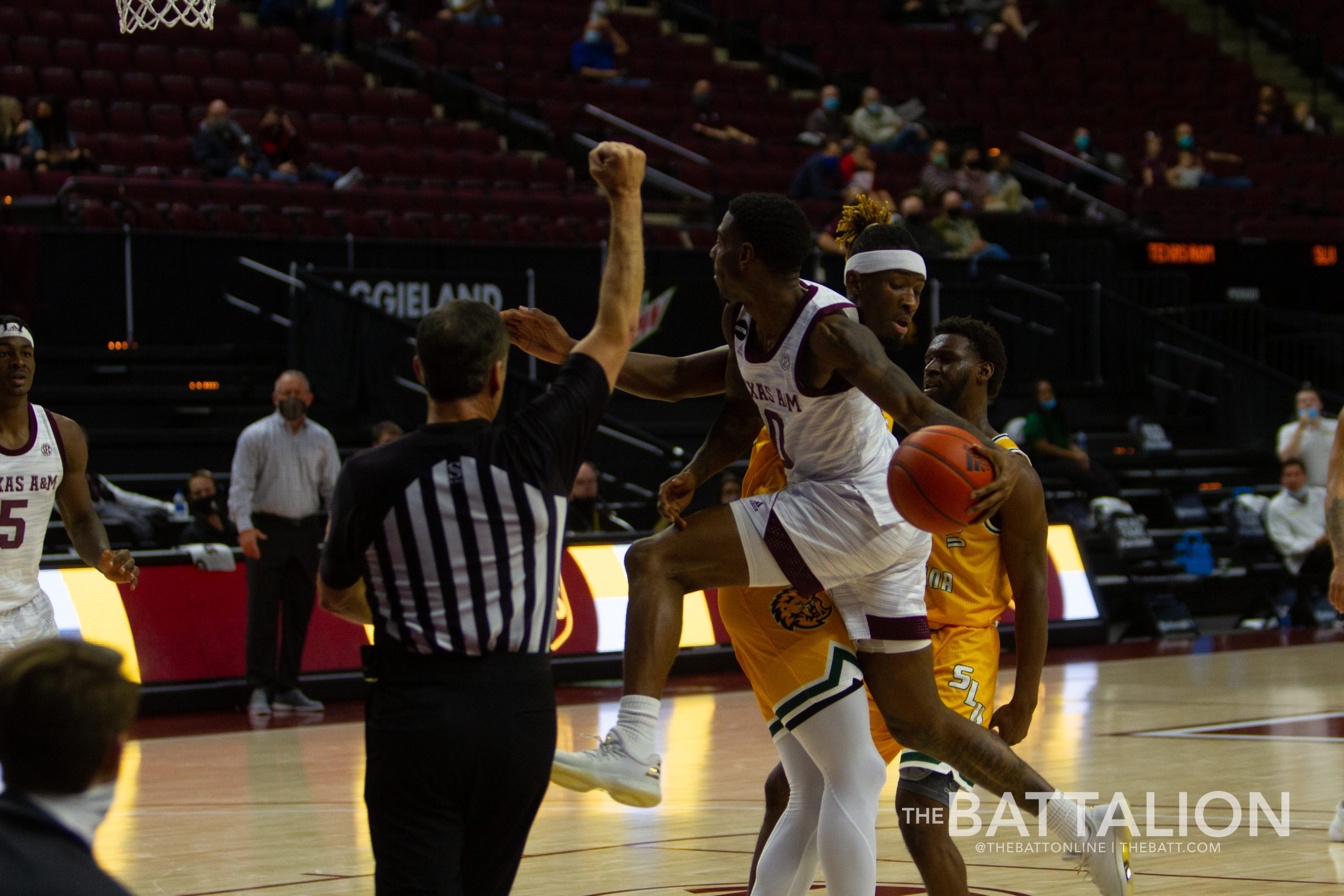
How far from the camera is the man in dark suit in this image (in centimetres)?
205

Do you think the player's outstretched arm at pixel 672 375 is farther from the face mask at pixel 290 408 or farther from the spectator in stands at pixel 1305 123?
the spectator in stands at pixel 1305 123

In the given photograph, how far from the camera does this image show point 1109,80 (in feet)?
77.8

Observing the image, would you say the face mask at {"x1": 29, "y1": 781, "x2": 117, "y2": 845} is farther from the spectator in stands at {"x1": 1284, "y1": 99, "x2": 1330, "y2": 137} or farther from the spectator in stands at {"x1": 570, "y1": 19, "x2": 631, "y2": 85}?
the spectator in stands at {"x1": 1284, "y1": 99, "x2": 1330, "y2": 137}

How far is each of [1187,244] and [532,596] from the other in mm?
17951

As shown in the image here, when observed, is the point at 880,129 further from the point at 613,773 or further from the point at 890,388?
the point at 613,773

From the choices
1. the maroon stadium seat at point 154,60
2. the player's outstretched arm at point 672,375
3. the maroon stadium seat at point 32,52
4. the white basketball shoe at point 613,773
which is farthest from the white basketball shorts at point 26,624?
the maroon stadium seat at point 154,60

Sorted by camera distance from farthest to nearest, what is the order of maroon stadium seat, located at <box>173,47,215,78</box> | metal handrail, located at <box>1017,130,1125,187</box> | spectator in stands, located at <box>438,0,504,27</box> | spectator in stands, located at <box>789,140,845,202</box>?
metal handrail, located at <box>1017,130,1125,187</box> → spectator in stands, located at <box>438,0,504,27</box> → spectator in stands, located at <box>789,140,845,202</box> → maroon stadium seat, located at <box>173,47,215,78</box>

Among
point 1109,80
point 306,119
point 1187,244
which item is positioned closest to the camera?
point 306,119

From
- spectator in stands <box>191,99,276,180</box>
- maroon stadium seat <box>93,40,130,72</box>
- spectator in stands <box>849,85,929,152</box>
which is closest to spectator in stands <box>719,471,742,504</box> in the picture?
spectator in stands <box>191,99,276,180</box>

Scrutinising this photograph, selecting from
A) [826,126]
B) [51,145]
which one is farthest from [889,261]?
[826,126]

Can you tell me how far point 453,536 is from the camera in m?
3.08

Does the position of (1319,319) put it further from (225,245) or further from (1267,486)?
(225,245)

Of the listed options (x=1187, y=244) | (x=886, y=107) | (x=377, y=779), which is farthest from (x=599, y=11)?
(x=377, y=779)

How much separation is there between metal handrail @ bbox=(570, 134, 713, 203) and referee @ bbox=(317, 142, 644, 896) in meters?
14.6
